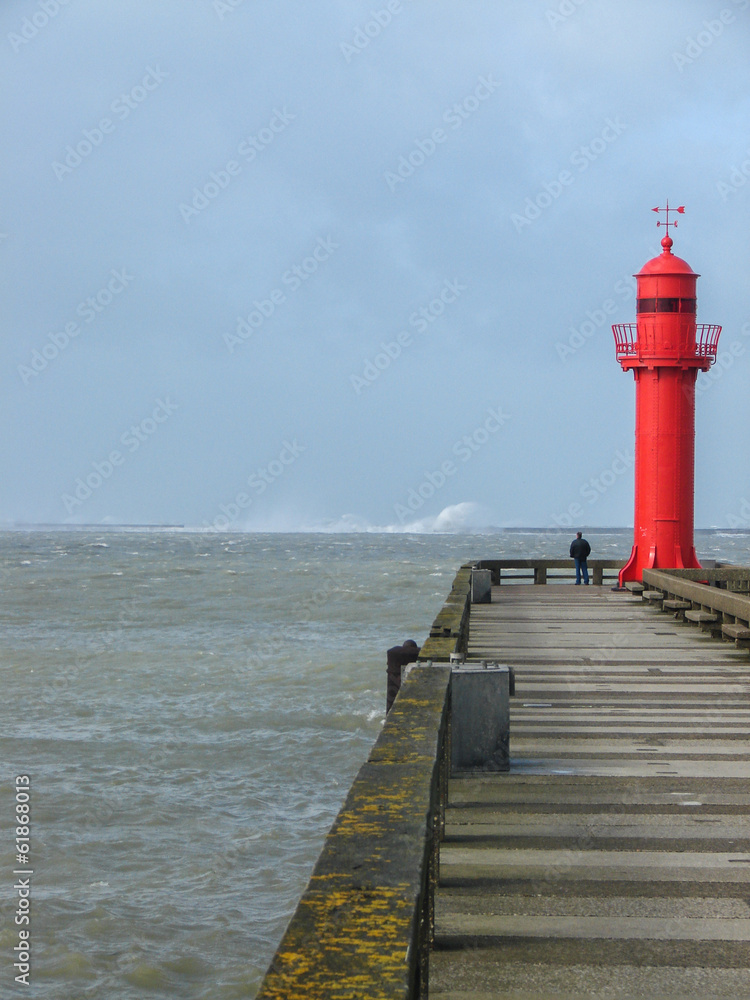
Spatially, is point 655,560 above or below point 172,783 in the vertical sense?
above

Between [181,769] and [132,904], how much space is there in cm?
522

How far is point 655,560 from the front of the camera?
2248cm

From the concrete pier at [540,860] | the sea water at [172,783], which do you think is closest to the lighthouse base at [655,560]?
the sea water at [172,783]

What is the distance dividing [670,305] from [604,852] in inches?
699

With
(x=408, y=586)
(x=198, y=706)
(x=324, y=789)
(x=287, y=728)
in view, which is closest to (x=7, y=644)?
(x=198, y=706)

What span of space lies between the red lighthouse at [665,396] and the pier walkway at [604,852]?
37.3 feet

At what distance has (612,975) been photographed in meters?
4.29

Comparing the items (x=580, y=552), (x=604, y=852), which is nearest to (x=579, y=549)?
(x=580, y=552)

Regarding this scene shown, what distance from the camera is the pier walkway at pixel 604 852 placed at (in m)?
4.36

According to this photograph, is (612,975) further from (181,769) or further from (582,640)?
(181,769)

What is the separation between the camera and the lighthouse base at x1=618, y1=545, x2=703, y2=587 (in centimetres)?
2245

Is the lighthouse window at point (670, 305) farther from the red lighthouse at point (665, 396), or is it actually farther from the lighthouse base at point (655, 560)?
the lighthouse base at point (655, 560)

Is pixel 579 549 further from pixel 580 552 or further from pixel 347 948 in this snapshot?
pixel 347 948

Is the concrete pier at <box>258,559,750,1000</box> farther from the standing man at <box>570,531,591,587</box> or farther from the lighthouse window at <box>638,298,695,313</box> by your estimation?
the standing man at <box>570,531,591,587</box>
